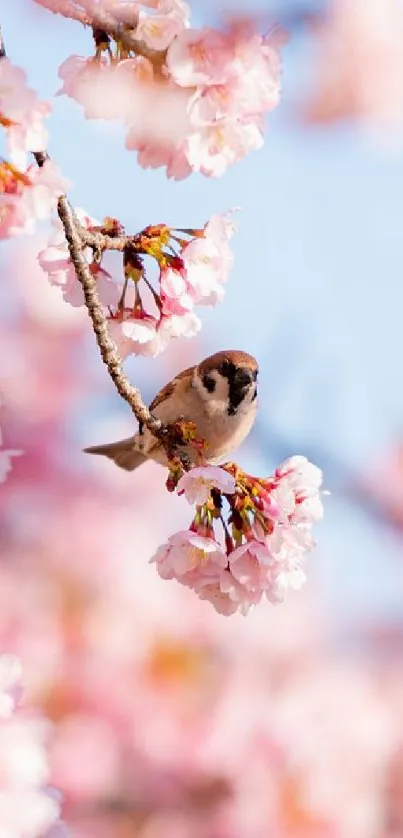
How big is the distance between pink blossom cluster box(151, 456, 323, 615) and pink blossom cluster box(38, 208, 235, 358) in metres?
0.41

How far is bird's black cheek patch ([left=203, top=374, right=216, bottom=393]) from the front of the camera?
12.1 feet

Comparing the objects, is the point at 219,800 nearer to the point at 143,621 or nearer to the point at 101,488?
the point at 143,621

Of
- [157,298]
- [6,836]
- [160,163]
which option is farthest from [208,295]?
[6,836]

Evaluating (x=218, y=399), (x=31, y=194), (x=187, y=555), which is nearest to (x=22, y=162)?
(x=31, y=194)

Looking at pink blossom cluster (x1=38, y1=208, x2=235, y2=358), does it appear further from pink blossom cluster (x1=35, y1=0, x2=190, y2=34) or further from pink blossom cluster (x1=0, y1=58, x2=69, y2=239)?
pink blossom cluster (x1=35, y1=0, x2=190, y2=34)

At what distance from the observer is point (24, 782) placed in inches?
120

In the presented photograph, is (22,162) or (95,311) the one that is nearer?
(22,162)

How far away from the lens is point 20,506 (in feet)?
17.9

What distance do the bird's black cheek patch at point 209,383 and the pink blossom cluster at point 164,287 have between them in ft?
3.24

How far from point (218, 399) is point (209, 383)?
0.07 metres

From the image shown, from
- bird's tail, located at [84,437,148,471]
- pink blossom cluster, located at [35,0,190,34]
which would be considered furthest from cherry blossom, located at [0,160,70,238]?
bird's tail, located at [84,437,148,471]

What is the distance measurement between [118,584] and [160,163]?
11.1 feet

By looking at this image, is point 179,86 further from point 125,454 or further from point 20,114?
point 125,454

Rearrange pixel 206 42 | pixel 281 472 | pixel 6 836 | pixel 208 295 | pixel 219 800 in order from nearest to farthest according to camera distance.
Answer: pixel 206 42
pixel 281 472
pixel 208 295
pixel 6 836
pixel 219 800
